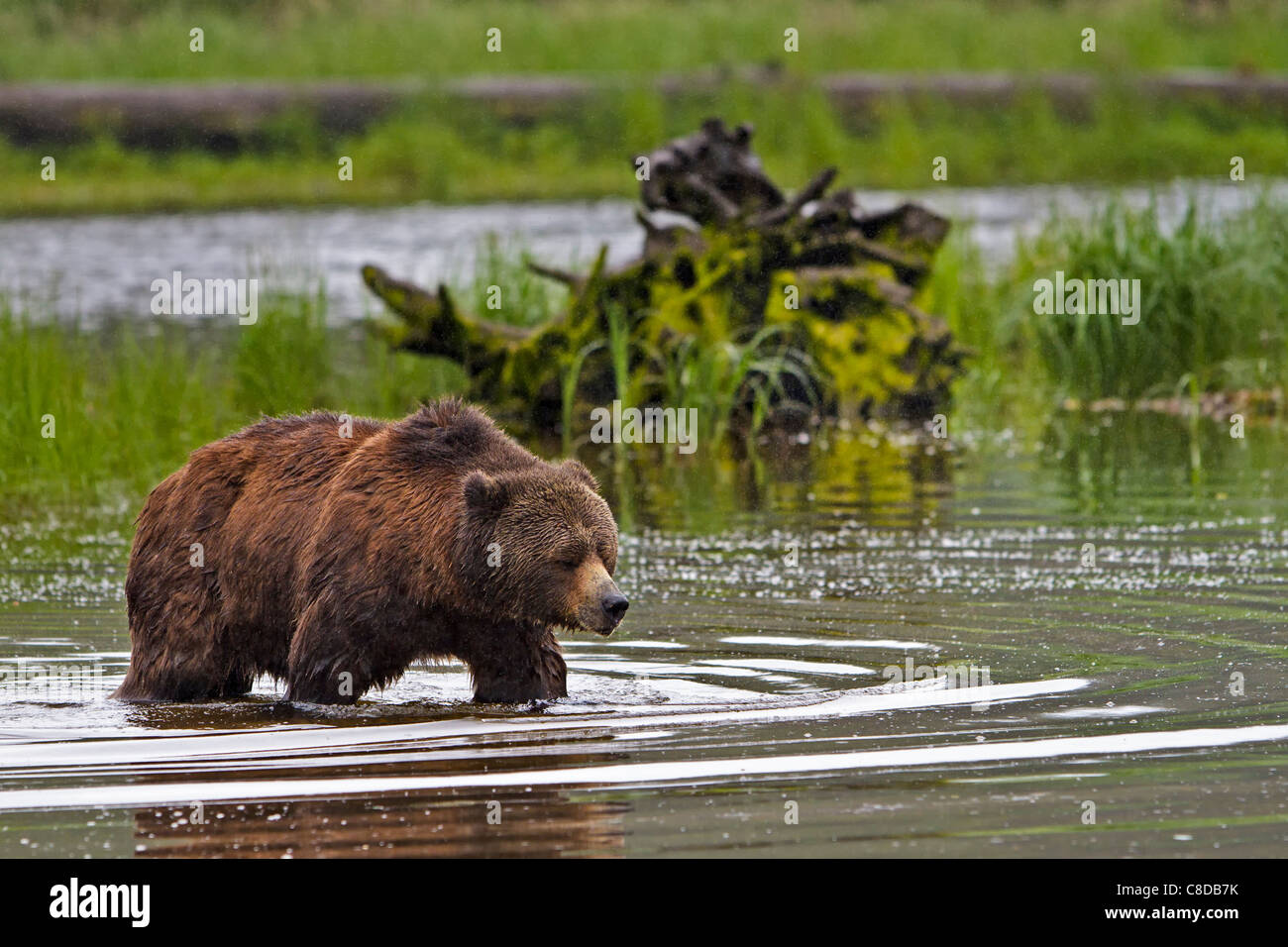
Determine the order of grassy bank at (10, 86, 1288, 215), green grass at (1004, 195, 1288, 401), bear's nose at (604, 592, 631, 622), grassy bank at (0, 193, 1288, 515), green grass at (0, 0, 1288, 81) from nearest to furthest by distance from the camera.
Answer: bear's nose at (604, 592, 631, 622)
grassy bank at (0, 193, 1288, 515)
green grass at (1004, 195, 1288, 401)
grassy bank at (10, 86, 1288, 215)
green grass at (0, 0, 1288, 81)

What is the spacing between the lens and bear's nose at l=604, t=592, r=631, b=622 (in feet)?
21.8

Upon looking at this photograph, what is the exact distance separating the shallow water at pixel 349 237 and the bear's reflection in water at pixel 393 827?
50.1 feet

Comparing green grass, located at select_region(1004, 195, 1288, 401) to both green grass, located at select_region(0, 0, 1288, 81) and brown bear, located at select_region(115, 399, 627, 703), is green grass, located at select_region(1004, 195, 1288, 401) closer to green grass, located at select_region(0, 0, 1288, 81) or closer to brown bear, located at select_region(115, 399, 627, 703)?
brown bear, located at select_region(115, 399, 627, 703)

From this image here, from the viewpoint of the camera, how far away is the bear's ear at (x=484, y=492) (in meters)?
6.74

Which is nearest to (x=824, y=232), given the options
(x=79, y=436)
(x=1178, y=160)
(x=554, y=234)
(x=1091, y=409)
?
(x=1091, y=409)

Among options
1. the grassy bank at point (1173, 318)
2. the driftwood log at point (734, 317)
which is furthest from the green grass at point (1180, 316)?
the driftwood log at point (734, 317)

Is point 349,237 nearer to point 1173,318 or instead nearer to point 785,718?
point 1173,318

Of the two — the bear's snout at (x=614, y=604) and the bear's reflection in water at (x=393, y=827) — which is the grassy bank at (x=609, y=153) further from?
the bear's reflection in water at (x=393, y=827)

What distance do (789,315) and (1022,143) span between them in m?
18.7

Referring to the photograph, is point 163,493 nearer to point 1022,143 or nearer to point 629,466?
point 629,466

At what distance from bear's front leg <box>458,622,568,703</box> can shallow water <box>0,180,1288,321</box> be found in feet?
45.5

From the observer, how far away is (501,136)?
3297 centimetres

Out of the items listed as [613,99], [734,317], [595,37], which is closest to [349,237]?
[613,99]

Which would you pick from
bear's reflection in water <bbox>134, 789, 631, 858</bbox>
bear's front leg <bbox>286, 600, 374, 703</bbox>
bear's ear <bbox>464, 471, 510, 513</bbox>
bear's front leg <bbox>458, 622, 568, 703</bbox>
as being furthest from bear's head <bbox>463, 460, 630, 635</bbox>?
bear's reflection in water <bbox>134, 789, 631, 858</bbox>
